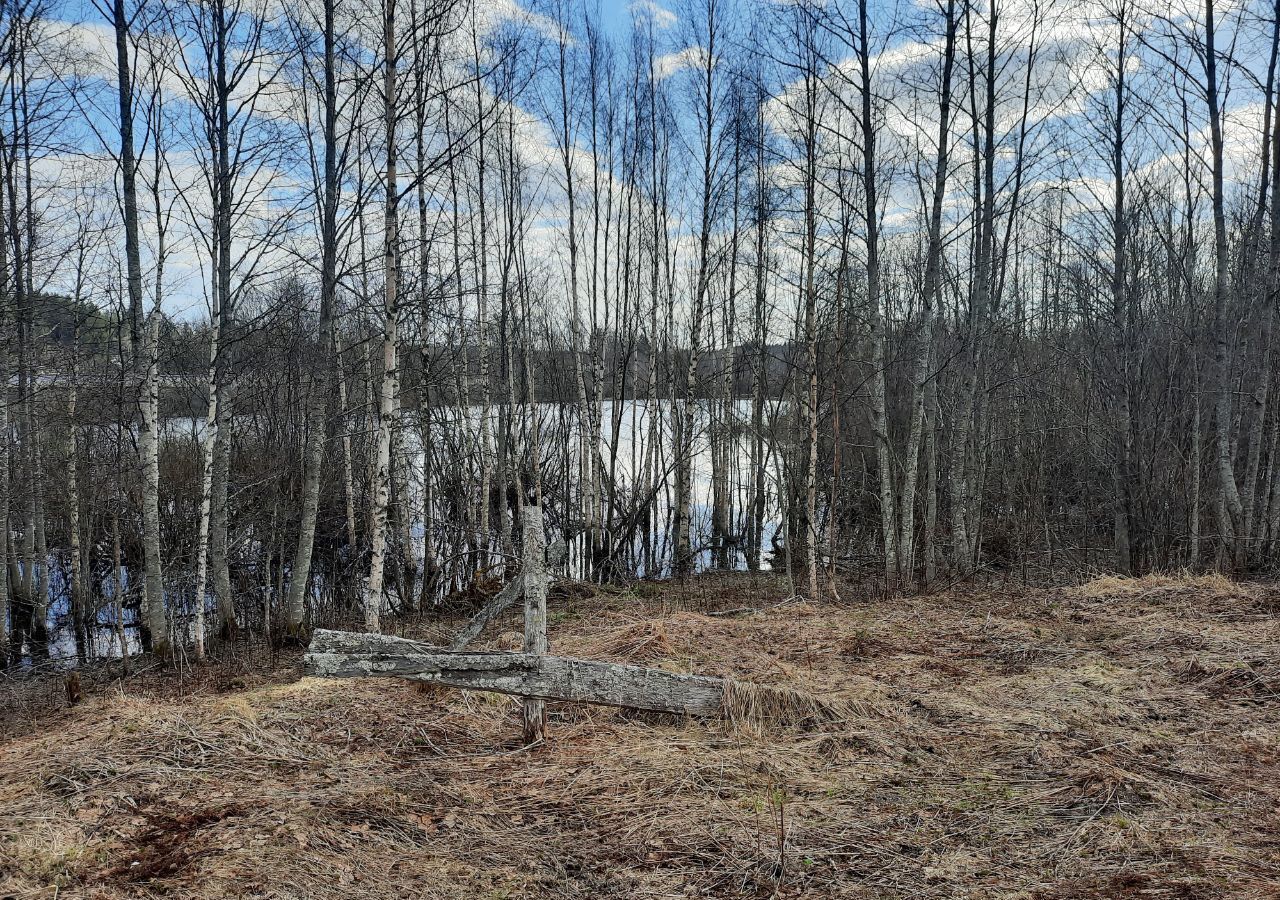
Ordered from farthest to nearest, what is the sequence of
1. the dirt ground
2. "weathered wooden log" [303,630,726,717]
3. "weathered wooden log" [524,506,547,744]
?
"weathered wooden log" [524,506,547,744], "weathered wooden log" [303,630,726,717], the dirt ground

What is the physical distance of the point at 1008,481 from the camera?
1697 cm

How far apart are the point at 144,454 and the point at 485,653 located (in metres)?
7.62

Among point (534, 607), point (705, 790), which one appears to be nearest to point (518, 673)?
point (534, 607)

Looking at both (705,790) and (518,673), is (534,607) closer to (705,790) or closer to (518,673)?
(518,673)

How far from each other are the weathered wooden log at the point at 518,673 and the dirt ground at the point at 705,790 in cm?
25

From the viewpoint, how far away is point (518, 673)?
455 cm

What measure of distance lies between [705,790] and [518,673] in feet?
4.17

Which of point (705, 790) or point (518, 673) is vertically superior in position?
point (518, 673)

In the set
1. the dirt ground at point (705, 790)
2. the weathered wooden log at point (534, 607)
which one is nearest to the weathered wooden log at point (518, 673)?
the weathered wooden log at point (534, 607)

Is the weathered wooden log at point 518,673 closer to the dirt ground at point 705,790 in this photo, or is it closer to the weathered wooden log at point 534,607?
the weathered wooden log at point 534,607

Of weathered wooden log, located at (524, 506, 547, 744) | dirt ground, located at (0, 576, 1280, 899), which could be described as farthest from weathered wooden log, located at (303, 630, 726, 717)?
dirt ground, located at (0, 576, 1280, 899)

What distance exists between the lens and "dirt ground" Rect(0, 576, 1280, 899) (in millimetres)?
3191

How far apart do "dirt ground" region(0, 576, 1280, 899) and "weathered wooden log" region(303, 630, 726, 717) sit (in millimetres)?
254

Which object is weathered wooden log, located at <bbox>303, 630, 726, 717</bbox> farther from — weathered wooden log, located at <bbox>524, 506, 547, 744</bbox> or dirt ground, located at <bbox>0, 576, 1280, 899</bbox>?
dirt ground, located at <bbox>0, 576, 1280, 899</bbox>
